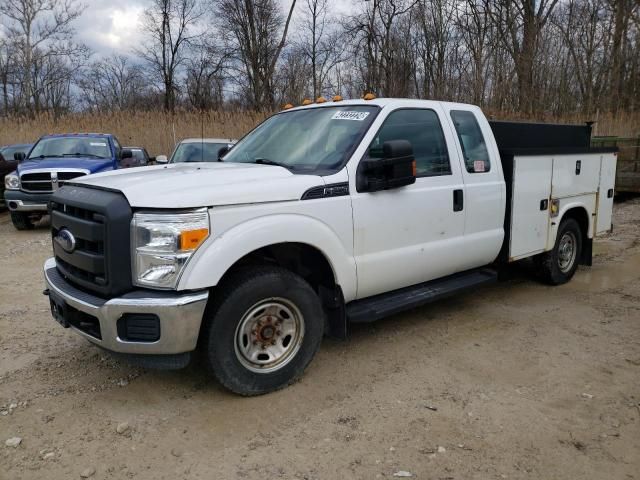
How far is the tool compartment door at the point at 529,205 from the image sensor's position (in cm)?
521

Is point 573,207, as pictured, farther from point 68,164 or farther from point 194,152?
point 68,164

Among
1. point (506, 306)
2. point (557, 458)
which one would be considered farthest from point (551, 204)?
point (557, 458)

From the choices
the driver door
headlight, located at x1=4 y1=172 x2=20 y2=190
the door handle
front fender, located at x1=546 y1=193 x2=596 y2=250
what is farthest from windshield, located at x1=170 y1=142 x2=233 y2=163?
the door handle

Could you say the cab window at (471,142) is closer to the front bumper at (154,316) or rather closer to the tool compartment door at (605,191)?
the tool compartment door at (605,191)

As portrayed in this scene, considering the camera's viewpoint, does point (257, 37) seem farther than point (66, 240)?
Yes

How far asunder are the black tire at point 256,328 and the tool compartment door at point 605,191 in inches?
177

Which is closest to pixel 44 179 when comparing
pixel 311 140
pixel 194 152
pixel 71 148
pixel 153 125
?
pixel 71 148

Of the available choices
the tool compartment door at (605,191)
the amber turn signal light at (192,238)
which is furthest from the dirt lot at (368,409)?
the tool compartment door at (605,191)

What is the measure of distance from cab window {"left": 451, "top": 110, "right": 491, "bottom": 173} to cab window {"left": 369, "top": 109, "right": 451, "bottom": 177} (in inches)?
10.6

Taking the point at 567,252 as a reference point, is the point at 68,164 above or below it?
above

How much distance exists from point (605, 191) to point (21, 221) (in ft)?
34.4

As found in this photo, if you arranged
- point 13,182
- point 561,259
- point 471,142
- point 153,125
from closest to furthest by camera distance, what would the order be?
point 471,142 → point 561,259 → point 13,182 → point 153,125

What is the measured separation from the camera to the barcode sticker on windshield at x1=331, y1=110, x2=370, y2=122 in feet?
13.8

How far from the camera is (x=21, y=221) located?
1069 cm
